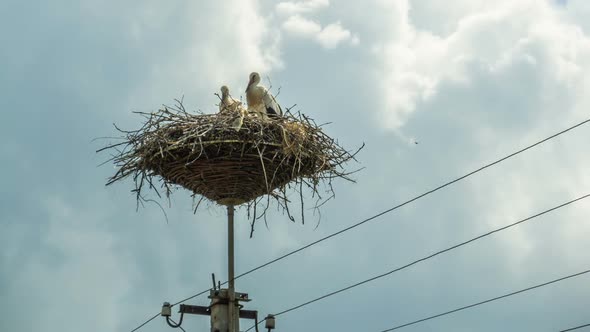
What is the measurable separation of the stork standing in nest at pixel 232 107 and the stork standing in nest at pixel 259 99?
189mm

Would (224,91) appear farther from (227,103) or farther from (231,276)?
(231,276)

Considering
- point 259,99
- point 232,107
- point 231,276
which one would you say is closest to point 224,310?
point 231,276

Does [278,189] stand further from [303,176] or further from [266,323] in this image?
[266,323]

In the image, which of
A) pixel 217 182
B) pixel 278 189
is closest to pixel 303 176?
pixel 278 189

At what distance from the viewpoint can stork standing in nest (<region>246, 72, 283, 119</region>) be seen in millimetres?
7871

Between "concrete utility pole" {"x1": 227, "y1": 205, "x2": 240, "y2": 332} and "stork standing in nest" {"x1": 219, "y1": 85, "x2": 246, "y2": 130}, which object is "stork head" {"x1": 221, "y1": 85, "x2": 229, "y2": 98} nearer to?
"stork standing in nest" {"x1": 219, "y1": 85, "x2": 246, "y2": 130}

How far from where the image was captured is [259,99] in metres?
8.14

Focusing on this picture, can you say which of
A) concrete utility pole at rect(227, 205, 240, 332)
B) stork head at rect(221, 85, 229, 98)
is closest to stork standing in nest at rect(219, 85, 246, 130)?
stork head at rect(221, 85, 229, 98)

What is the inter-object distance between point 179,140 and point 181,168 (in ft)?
0.88

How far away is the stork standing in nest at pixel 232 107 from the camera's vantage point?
650 cm

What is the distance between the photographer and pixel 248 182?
6605 mm

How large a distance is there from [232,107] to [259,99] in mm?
751

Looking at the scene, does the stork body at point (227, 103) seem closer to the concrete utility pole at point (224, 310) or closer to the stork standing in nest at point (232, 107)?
the stork standing in nest at point (232, 107)

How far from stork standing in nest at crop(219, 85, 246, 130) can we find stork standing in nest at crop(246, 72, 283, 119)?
0.62 feet
